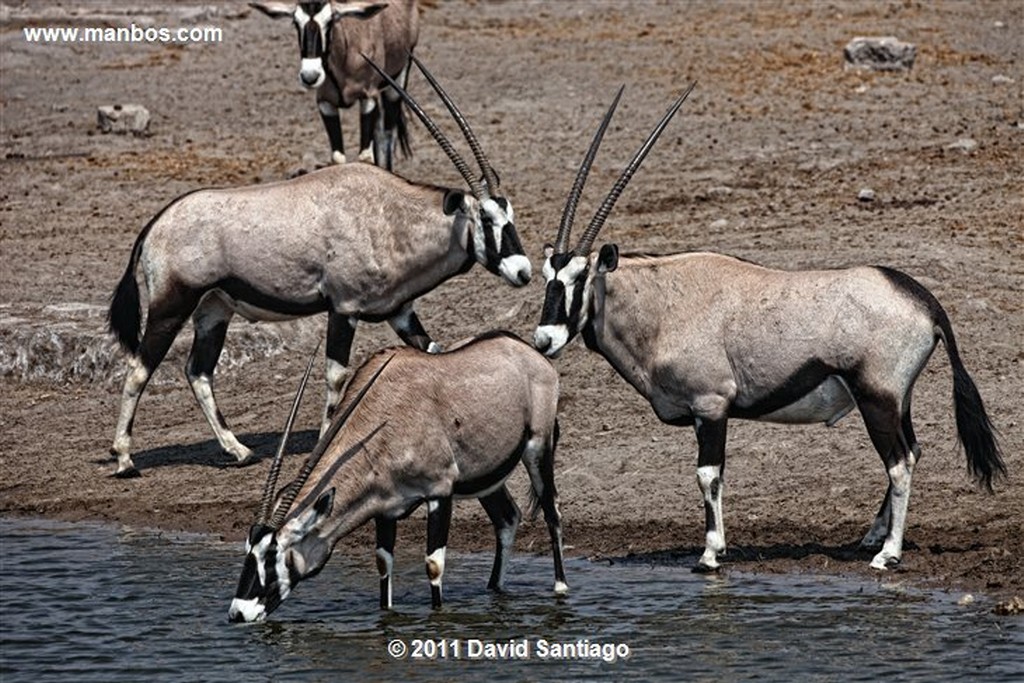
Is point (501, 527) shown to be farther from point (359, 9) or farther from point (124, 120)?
point (124, 120)

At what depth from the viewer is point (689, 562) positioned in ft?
34.1

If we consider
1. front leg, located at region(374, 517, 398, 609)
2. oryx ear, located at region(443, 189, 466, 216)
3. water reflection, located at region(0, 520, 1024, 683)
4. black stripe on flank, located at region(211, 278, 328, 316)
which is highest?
oryx ear, located at region(443, 189, 466, 216)

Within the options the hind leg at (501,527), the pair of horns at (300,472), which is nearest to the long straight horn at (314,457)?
the pair of horns at (300,472)

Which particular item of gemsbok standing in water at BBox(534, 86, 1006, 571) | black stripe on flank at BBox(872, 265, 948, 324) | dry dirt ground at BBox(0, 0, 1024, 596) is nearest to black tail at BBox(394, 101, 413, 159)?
dry dirt ground at BBox(0, 0, 1024, 596)

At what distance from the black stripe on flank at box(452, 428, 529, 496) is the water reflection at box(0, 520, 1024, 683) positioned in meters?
0.56

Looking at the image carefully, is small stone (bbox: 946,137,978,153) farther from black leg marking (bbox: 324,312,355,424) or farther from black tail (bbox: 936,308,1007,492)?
black tail (bbox: 936,308,1007,492)

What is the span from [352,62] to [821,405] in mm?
7549

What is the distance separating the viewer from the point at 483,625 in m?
9.47

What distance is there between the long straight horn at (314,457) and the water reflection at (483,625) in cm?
57

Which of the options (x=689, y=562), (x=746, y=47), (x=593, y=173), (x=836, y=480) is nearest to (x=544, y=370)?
(x=689, y=562)

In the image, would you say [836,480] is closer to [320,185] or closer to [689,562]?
[689,562]

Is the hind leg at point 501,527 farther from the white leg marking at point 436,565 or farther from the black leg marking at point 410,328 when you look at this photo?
the black leg marking at point 410,328

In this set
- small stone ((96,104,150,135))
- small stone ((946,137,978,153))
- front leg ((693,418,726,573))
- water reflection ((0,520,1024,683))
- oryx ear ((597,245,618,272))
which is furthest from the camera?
small stone ((96,104,150,135))

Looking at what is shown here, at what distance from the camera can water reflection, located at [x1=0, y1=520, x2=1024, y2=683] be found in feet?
28.8
